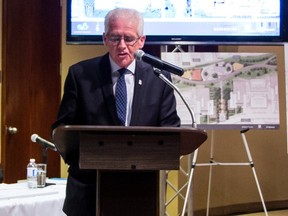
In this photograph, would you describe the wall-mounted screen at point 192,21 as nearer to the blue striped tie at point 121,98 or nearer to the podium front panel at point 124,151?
the blue striped tie at point 121,98

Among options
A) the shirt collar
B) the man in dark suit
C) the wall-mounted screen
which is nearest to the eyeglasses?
the man in dark suit

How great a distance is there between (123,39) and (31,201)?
1036 millimetres

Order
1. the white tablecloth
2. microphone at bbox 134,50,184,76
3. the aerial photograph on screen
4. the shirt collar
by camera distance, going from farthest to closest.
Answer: the aerial photograph on screen → the white tablecloth → the shirt collar → microphone at bbox 134,50,184,76

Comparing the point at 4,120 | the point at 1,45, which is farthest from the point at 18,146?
the point at 1,45

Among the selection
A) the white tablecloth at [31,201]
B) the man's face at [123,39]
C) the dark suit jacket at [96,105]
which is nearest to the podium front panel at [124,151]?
the dark suit jacket at [96,105]

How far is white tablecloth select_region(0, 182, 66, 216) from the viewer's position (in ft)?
7.30

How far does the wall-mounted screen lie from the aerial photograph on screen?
125 millimetres

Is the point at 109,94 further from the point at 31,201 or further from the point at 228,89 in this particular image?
the point at 228,89

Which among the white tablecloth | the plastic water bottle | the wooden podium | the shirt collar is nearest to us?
the wooden podium

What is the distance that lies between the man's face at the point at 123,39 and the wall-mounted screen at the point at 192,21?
55.8 inches

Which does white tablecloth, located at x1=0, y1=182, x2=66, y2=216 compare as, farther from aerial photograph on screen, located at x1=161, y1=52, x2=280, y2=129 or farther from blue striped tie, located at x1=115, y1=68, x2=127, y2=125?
aerial photograph on screen, located at x1=161, y1=52, x2=280, y2=129

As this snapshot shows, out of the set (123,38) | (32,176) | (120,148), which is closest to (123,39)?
(123,38)

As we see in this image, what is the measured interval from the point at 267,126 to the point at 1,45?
2.55 m

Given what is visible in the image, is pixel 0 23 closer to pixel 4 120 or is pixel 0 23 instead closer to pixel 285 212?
pixel 4 120
